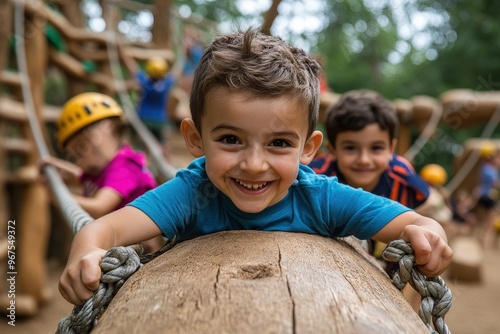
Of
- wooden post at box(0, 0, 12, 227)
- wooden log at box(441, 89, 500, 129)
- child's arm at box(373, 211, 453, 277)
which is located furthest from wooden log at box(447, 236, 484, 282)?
child's arm at box(373, 211, 453, 277)

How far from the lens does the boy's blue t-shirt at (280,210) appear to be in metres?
1.36

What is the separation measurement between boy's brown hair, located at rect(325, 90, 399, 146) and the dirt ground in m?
1.61

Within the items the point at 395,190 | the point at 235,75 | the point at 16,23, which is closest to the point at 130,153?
the point at 395,190

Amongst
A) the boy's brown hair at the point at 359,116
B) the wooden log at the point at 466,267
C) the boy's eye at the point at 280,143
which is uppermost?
the boy's eye at the point at 280,143

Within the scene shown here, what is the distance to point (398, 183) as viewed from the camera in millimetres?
2561

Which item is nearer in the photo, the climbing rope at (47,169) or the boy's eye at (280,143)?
the boy's eye at (280,143)

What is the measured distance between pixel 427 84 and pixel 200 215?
53.2 feet

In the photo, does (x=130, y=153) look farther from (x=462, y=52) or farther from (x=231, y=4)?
(x=231, y=4)

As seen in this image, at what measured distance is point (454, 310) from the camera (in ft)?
18.2

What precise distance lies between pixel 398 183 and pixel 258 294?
5.85 ft

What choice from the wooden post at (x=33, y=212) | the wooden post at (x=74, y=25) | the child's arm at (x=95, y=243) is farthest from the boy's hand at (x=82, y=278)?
the wooden post at (x=74, y=25)

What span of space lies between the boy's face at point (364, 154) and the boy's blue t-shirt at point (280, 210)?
105 centimetres

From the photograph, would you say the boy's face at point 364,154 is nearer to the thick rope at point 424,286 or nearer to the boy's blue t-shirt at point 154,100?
the thick rope at point 424,286

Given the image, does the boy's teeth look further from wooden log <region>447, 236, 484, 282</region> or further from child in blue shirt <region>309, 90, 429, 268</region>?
wooden log <region>447, 236, 484, 282</region>
